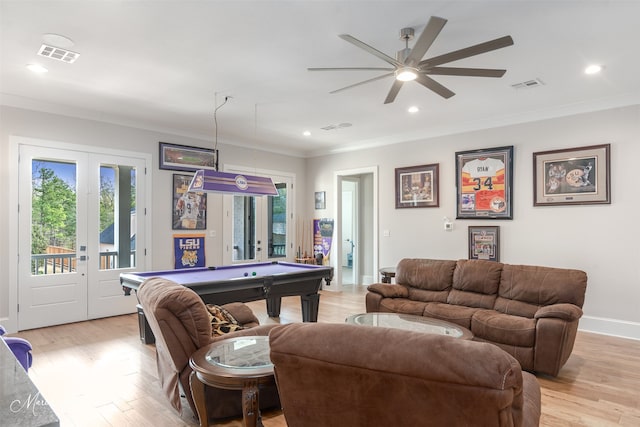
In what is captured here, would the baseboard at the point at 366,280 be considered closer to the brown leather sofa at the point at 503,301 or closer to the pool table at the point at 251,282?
the pool table at the point at 251,282

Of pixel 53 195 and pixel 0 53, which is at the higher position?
pixel 0 53

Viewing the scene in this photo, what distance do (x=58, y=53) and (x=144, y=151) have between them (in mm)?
2472

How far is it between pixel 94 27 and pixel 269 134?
3.71 meters

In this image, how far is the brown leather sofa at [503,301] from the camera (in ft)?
10.8

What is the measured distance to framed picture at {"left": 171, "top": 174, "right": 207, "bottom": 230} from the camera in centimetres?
609

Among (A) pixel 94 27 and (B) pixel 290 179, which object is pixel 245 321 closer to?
(A) pixel 94 27

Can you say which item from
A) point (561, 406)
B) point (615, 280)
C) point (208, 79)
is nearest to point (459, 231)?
point (615, 280)

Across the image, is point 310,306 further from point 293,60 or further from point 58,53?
point 58,53

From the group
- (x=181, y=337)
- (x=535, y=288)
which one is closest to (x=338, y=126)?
(x=535, y=288)

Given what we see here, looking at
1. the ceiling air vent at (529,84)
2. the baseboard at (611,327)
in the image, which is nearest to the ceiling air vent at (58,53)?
the ceiling air vent at (529,84)

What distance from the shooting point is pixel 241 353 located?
2291 mm

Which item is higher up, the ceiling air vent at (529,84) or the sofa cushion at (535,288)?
the ceiling air vent at (529,84)

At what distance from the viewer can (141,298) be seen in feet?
9.14

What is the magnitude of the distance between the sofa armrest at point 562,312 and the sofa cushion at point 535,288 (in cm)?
26
